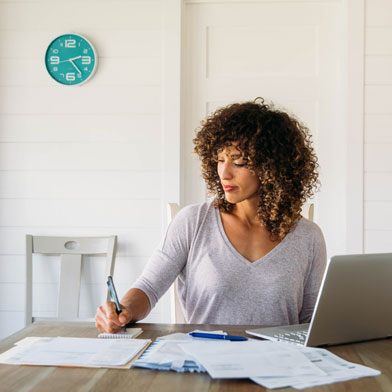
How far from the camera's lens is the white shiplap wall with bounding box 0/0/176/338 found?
2.96 metres

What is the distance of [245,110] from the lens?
5.57ft

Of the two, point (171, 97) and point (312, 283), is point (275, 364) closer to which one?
point (312, 283)

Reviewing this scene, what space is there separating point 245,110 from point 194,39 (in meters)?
1.47

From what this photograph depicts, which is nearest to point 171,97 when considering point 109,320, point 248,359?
point 109,320

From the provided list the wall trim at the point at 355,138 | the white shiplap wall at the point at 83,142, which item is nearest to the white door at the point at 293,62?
the wall trim at the point at 355,138

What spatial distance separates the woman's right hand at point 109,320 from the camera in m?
1.25

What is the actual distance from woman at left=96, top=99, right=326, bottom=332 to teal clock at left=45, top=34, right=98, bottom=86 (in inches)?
56.2

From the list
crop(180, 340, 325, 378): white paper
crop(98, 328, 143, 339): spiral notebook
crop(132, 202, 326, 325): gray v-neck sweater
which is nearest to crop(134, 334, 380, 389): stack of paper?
crop(180, 340, 325, 378): white paper

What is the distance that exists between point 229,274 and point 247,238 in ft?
0.46

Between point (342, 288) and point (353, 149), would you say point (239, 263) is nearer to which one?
point (342, 288)

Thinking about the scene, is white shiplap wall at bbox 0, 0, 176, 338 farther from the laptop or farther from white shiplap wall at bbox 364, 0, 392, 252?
the laptop

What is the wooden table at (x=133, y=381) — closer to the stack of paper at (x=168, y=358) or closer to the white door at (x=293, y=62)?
the stack of paper at (x=168, y=358)

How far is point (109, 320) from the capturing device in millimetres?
1250

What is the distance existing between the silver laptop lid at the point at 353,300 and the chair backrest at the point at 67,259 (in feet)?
6.04
